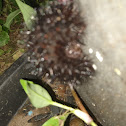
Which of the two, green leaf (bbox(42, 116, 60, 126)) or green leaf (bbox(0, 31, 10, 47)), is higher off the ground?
green leaf (bbox(0, 31, 10, 47))

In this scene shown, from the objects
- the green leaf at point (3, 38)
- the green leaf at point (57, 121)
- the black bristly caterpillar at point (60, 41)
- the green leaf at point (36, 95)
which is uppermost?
the black bristly caterpillar at point (60, 41)

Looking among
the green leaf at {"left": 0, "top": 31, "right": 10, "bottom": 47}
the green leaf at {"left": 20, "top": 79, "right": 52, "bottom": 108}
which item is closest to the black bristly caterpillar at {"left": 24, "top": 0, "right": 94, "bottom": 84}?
the green leaf at {"left": 20, "top": 79, "right": 52, "bottom": 108}

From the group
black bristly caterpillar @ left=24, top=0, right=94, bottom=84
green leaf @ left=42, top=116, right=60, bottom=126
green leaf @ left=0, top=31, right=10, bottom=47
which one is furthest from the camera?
green leaf @ left=0, top=31, right=10, bottom=47

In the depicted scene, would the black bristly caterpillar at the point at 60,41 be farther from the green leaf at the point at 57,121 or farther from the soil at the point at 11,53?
the soil at the point at 11,53

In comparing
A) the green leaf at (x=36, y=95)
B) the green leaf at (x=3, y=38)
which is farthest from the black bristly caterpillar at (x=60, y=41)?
the green leaf at (x=3, y=38)

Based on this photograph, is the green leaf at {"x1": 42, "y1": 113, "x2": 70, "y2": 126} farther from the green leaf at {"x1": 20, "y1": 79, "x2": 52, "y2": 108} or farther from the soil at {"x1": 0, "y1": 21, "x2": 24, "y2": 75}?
the soil at {"x1": 0, "y1": 21, "x2": 24, "y2": 75}

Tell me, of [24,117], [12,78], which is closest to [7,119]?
[24,117]

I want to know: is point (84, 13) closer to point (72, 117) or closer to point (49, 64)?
point (49, 64)

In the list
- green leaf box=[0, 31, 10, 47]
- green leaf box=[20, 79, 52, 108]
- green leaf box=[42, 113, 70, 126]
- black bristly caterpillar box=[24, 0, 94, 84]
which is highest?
black bristly caterpillar box=[24, 0, 94, 84]

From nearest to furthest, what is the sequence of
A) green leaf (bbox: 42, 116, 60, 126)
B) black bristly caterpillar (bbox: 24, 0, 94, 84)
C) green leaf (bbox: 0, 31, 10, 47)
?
black bristly caterpillar (bbox: 24, 0, 94, 84) < green leaf (bbox: 42, 116, 60, 126) < green leaf (bbox: 0, 31, 10, 47)

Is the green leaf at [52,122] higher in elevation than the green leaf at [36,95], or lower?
lower
